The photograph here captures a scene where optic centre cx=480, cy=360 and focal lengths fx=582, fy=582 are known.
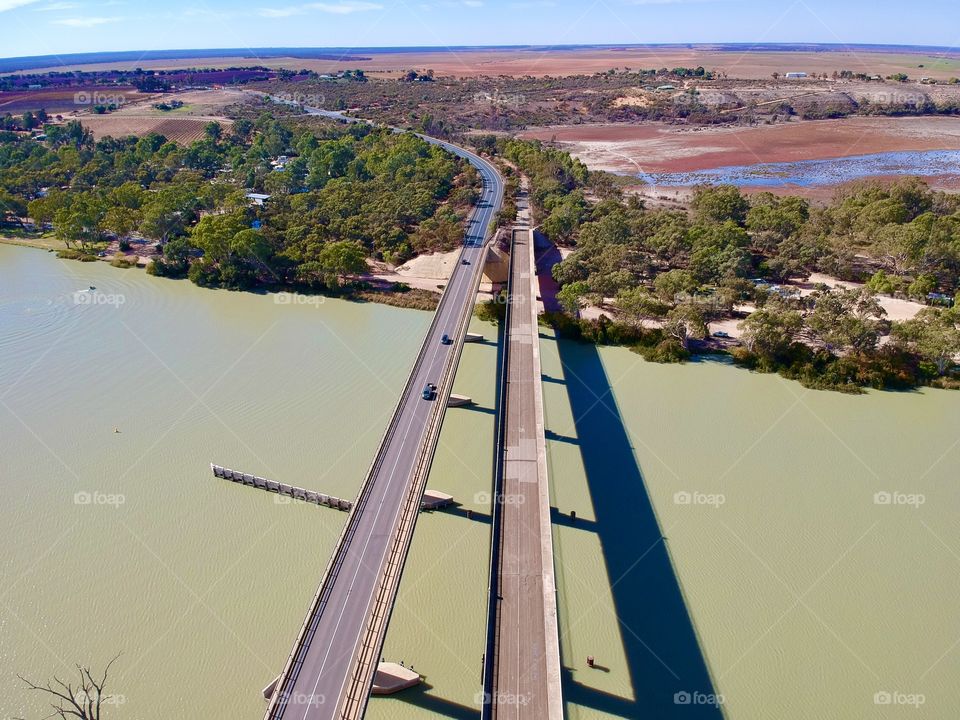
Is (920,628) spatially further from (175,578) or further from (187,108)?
(187,108)

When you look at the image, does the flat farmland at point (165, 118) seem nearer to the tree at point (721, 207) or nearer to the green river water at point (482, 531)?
the green river water at point (482, 531)

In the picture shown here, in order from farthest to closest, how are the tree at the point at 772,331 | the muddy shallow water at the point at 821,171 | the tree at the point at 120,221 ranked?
1. the muddy shallow water at the point at 821,171
2. the tree at the point at 120,221
3. the tree at the point at 772,331

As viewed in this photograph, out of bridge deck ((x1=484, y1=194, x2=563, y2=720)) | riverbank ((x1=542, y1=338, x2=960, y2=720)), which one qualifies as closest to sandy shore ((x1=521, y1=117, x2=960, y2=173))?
riverbank ((x1=542, y1=338, x2=960, y2=720))

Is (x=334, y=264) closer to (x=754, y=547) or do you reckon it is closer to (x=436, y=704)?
(x=436, y=704)

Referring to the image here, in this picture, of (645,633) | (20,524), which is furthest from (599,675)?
(20,524)

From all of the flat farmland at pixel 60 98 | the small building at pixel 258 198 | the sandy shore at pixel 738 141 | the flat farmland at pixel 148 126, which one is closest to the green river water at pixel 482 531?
the small building at pixel 258 198

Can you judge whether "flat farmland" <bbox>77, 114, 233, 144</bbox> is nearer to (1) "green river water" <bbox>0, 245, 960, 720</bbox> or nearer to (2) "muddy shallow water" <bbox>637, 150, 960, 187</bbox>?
(2) "muddy shallow water" <bbox>637, 150, 960, 187</bbox>
